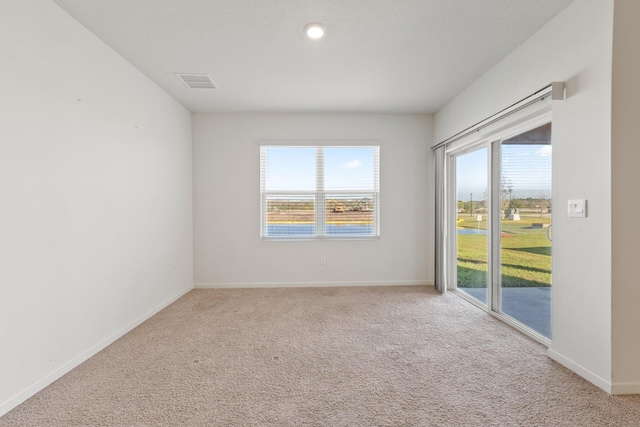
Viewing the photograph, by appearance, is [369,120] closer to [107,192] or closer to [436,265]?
[436,265]

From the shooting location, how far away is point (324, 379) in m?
1.95

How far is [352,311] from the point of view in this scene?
3.26m

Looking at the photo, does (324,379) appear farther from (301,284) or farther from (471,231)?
(471,231)

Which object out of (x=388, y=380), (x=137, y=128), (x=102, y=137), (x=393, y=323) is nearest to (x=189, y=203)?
(x=137, y=128)

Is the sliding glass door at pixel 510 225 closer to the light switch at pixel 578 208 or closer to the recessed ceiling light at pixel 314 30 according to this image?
the light switch at pixel 578 208

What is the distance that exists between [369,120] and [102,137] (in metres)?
3.31

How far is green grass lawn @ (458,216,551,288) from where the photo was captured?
2.49 meters

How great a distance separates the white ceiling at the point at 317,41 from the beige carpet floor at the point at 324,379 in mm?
2634

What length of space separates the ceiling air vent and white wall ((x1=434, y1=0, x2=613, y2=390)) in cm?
313

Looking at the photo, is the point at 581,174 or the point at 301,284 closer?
the point at 581,174

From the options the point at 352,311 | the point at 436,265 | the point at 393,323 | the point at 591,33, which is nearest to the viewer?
the point at 591,33

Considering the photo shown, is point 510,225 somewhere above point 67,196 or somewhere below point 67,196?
below
